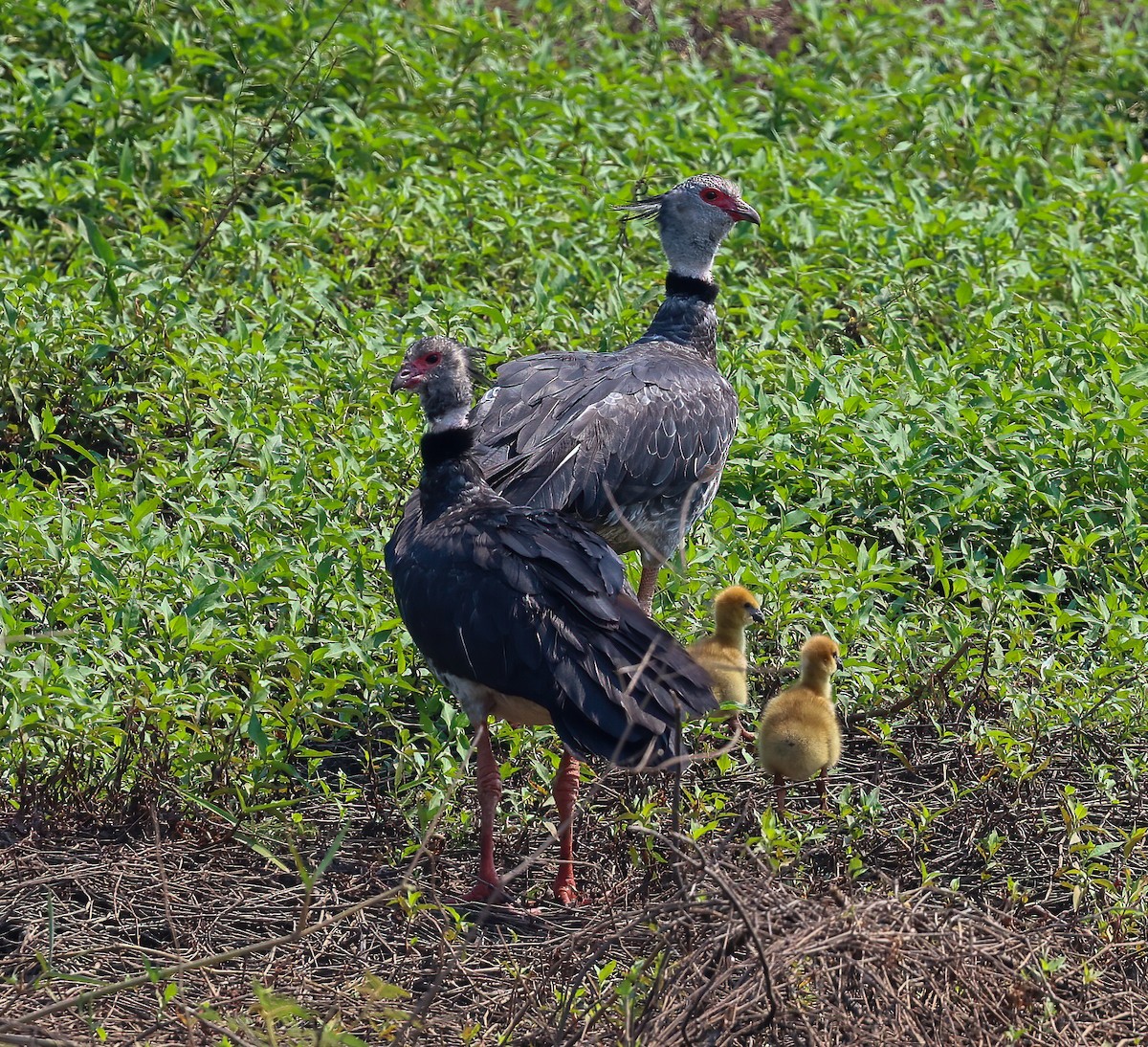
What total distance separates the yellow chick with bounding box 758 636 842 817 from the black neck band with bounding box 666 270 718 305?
75.4 inches

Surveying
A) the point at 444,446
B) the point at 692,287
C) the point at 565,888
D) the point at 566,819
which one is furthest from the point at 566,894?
the point at 692,287

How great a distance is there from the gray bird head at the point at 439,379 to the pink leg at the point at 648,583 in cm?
89

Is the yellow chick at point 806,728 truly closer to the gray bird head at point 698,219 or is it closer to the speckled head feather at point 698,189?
the gray bird head at point 698,219

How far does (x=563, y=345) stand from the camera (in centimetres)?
660

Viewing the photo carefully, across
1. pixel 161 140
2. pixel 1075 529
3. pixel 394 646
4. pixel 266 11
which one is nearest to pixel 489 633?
pixel 394 646

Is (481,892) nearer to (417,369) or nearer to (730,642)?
(730,642)

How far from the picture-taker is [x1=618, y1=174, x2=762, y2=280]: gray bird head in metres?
6.16

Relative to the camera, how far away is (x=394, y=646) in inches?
191

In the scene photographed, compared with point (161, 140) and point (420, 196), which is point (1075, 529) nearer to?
point (420, 196)

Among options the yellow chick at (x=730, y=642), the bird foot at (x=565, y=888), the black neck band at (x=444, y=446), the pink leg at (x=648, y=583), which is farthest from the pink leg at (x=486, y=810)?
the pink leg at (x=648, y=583)

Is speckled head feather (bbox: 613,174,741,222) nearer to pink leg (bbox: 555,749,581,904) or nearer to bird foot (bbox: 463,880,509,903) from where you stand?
pink leg (bbox: 555,749,581,904)

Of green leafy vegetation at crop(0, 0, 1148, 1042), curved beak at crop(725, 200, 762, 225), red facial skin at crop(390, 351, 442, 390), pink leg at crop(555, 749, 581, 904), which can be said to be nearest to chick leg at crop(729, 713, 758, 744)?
green leafy vegetation at crop(0, 0, 1148, 1042)

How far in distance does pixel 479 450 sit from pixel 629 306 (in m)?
1.82

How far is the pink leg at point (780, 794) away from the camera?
14.5 feet
